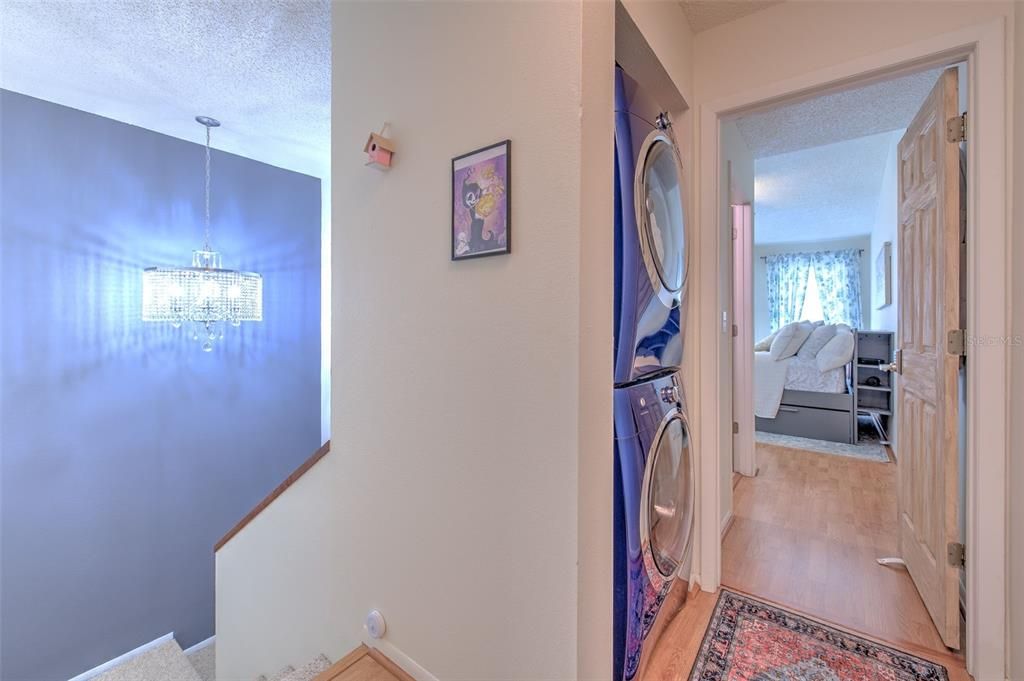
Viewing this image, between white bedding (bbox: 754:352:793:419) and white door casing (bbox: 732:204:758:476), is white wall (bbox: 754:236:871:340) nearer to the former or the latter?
white bedding (bbox: 754:352:793:419)

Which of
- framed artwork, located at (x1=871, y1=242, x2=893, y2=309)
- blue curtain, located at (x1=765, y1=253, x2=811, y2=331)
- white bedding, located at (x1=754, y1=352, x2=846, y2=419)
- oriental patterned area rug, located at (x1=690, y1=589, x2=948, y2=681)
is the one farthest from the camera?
blue curtain, located at (x1=765, y1=253, x2=811, y2=331)

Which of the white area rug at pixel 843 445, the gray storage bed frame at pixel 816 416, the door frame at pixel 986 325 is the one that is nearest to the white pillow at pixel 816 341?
the gray storage bed frame at pixel 816 416

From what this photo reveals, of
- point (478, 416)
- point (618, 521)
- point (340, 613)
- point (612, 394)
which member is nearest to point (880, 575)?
point (618, 521)

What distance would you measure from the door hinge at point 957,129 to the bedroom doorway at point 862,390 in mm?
22

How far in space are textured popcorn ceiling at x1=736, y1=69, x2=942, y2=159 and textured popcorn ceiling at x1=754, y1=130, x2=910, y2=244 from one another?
0.47 metres

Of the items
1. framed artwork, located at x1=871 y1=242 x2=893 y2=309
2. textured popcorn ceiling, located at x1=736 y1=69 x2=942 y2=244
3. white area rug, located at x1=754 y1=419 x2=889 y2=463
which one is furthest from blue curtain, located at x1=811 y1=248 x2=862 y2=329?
white area rug, located at x1=754 y1=419 x2=889 y2=463

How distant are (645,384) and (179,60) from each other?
260cm

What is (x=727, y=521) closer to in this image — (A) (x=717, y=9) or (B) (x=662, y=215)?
(B) (x=662, y=215)

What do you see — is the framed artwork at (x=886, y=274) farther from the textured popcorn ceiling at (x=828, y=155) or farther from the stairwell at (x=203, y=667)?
the stairwell at (x=203, y=667)

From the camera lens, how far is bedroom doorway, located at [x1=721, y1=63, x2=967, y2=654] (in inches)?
61.4

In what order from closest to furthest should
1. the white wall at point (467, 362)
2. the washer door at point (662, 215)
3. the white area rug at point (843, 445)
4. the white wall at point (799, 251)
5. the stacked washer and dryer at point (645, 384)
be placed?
1. the white wall at point (467, 362)
2. the stacked washer and dryer at point (645, 384)
3. the washer door at point (662, 215)
4. the white area rug at point (843, 445)
5. the white wall at point (799, 251)

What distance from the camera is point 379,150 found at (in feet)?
4.25

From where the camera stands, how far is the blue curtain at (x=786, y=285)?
23.5 ft


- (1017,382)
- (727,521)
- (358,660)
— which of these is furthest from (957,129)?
(358,660)
